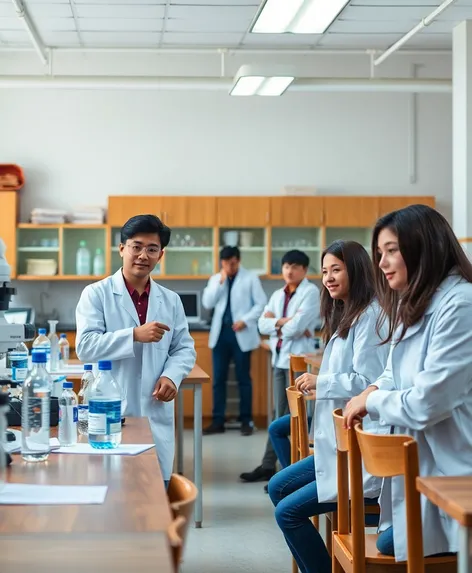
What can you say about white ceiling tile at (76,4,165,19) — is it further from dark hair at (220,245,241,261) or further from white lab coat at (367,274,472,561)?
white lab coat at (367,274,472,561)

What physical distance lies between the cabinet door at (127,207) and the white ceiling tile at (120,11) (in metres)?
1.76

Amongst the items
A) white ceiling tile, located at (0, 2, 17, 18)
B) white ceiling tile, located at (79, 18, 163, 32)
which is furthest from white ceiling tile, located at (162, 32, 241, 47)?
white ceiling tile, located at (0, 2, 17, 18)

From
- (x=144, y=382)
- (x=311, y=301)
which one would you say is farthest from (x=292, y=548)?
(x=311, y=301)

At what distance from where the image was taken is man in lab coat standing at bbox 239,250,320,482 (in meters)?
6.41

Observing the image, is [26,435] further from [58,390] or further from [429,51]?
Result: [429,51]

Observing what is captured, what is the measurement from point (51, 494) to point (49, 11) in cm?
569

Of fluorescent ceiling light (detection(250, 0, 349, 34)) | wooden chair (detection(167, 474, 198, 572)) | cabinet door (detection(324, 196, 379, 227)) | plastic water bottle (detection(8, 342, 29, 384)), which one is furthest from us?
cabinet door (detection(324, 196, 379, 227))

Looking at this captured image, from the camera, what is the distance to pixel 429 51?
28.1 ft

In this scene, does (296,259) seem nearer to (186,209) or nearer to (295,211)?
(295,211)

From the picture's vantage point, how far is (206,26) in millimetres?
7371

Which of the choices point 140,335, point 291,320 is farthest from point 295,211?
point 140,335

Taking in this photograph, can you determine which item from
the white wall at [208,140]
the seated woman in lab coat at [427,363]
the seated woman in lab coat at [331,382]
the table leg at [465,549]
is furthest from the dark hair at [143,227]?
the white wall at [208,140]

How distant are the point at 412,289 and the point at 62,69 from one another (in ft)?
21.9

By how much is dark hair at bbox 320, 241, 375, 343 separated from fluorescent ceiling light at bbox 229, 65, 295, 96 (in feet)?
9.69
